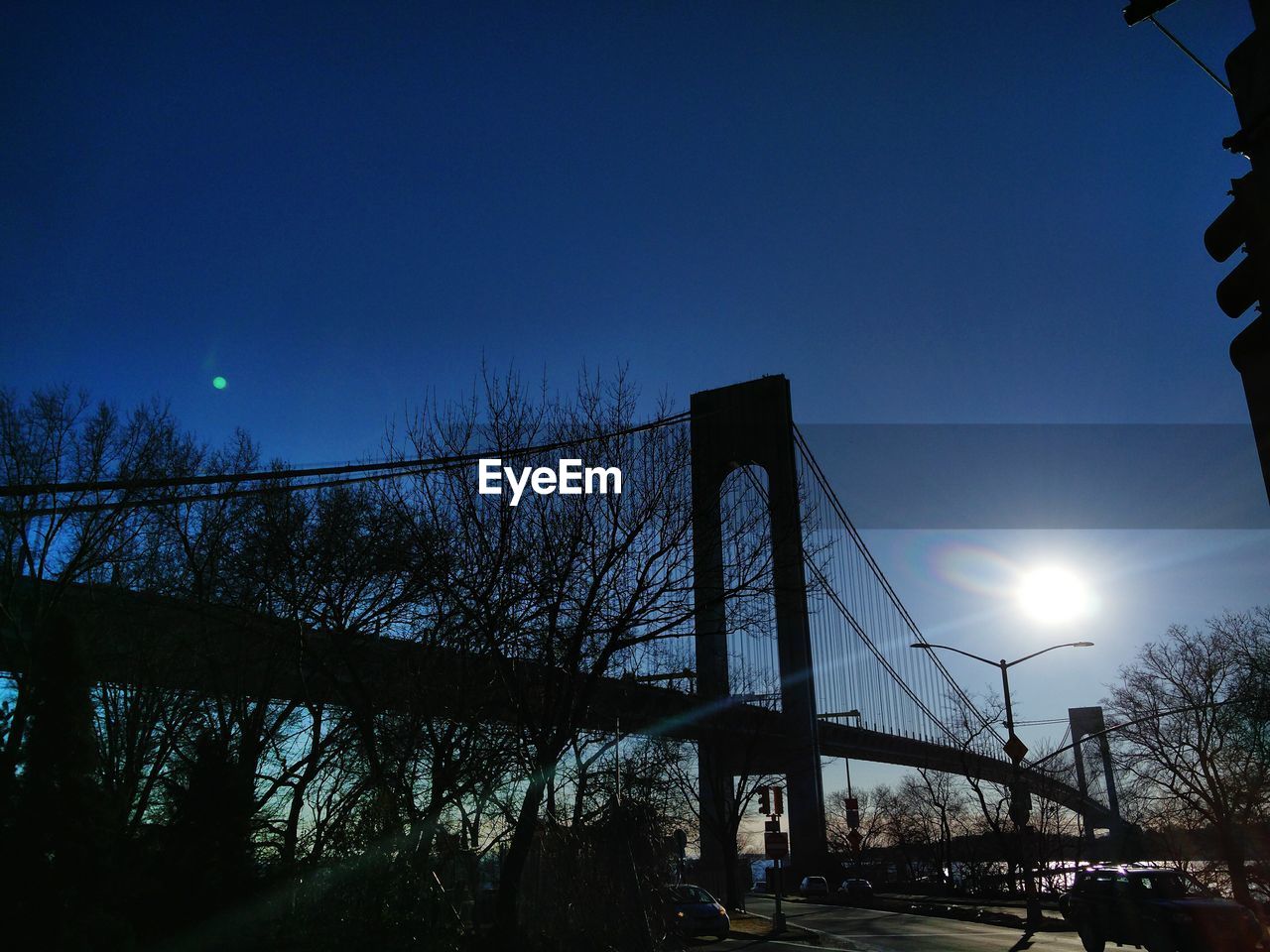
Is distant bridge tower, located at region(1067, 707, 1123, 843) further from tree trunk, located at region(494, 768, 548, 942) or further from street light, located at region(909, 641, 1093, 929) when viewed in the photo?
tree trunk, located at region(494, 768, 548, 942)

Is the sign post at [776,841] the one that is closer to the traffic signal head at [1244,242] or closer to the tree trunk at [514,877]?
the tree trunk at [514,877]

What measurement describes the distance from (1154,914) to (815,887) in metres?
34.0

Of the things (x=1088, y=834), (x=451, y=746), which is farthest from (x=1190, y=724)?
(x=1088, y=834)

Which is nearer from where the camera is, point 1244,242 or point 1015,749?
point 1244,242

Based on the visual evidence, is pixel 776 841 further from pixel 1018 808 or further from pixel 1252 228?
pixel 1252 228

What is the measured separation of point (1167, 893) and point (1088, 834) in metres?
61.1

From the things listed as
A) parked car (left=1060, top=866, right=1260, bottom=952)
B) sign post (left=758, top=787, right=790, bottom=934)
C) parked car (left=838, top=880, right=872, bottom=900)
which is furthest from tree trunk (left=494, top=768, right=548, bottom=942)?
parked car (left=838, top=880, right=872, bottom=900)

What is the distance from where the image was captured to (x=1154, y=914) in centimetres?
1686

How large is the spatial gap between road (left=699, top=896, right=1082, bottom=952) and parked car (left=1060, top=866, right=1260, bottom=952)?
5.84 feet

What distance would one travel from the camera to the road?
67.4 ft

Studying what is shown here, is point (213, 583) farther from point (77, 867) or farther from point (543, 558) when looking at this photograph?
point (77, 867)

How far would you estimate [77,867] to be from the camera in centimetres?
827

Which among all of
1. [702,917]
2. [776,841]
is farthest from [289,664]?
[776,841]

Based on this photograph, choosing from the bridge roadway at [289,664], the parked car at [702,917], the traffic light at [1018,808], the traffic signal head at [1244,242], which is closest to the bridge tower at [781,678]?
the bridge roadway at [289,664]
